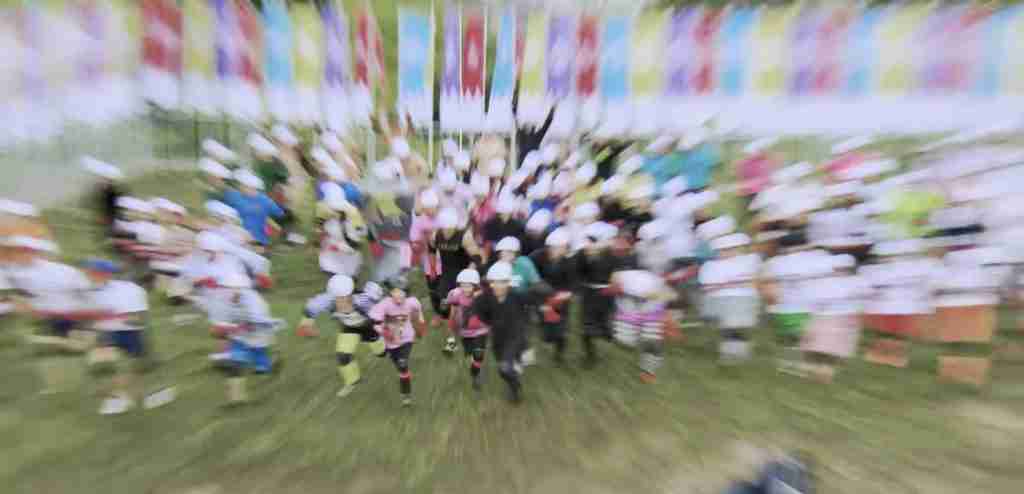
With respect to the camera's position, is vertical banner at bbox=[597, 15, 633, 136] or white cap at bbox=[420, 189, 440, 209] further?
vertical banner at bbox=[597, 15, 633, 136]

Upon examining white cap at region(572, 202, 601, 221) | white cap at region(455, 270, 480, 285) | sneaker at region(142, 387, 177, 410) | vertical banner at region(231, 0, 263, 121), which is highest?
vertical banner at region(231, 0, 263, 121)

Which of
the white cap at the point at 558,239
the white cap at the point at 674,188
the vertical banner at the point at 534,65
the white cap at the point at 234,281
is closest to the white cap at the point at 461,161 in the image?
the vertical banner at the point at 534,65

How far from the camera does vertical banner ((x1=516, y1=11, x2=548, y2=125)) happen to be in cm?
956

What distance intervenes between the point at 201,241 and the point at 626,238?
3.49 m

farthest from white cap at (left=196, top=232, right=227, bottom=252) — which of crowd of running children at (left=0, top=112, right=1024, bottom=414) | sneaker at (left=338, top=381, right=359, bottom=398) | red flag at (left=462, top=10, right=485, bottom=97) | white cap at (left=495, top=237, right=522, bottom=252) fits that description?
red flag at (left=462, top=10, right=485, bottom=97)

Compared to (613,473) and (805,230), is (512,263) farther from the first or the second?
(805,230)

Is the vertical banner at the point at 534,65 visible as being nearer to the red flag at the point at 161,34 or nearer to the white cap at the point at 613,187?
the white cap at the point at 613,187

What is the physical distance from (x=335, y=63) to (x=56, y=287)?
5580 mm

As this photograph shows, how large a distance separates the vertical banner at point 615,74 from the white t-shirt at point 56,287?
693 centimetres

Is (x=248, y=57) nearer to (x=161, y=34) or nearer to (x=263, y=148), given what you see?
(x=161, y=34)

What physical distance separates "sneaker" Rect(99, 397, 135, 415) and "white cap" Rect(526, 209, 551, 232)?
3.55 meters

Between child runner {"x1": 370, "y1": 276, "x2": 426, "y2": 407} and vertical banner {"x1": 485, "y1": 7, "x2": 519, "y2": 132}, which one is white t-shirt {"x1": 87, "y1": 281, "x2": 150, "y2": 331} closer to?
child runner {"x1": 370, "y1": 276, "x2": 426, "y2": 407}

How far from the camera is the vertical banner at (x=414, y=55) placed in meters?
9.57

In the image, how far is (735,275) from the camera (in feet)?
18.2
